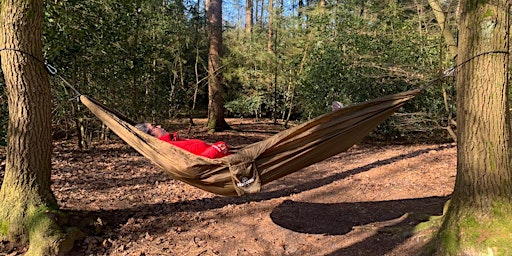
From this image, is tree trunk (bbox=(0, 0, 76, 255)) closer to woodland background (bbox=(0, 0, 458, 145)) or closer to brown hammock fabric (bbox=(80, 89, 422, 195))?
brown hammock fabric (bbox=(80, 89, 422, 195))

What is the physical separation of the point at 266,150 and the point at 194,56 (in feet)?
23.9

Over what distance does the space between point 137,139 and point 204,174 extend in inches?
19.6

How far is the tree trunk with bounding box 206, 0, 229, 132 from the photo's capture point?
8086 millimetres

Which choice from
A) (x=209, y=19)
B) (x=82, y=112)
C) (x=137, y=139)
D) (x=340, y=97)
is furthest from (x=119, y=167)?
(x=209, y=19)

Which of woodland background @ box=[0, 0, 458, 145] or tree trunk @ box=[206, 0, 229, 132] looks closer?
woodland background @ box=[0, 0, 458, 145]

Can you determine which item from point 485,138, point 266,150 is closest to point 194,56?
point 266,150

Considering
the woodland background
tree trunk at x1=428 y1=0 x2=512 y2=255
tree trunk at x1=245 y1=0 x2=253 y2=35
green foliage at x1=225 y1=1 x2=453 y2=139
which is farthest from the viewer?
tree trunk at x1=245 y1=0 x2=253 y2=35

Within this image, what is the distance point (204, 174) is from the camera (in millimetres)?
2281

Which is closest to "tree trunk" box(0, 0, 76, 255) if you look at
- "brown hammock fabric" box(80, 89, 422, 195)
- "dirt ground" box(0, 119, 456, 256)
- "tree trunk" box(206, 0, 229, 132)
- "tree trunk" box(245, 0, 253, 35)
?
"dirt ground" box(0, 119, 456, 256)

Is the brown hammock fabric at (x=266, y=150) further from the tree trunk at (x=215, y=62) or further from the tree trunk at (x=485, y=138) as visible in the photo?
the tree trunk at (x=215, y=62)

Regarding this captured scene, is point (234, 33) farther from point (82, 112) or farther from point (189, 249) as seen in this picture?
point (189, 249)

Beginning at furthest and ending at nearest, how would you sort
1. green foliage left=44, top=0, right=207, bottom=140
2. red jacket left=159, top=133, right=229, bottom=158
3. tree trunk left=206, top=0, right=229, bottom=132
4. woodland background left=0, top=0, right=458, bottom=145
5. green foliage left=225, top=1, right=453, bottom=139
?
1. tree trunk left=206, top=0, right=229, bottom=132
2. green foliage left=225, top=1, right=453, bottom=139
3. woodland background left=0, top=0, right=458, bottom=145
4. green foliage left=44, top=0, right=207, bottom=140
5. red jacket left=159, top=133, right=229, bottom=158

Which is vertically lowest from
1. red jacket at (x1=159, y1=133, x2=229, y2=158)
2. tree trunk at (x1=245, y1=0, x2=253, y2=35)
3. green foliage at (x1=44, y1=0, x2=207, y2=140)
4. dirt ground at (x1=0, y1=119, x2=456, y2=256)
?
dirt ground at (x1=0, y1=119, x2=456, y2=256)

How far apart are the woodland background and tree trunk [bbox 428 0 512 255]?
2.19 m
